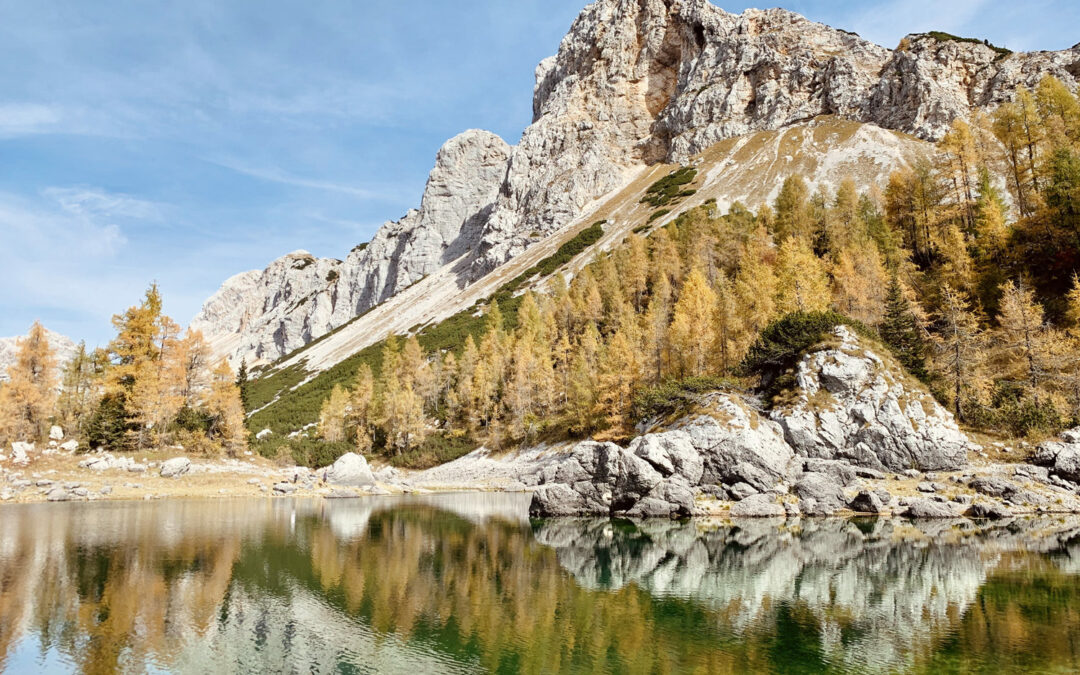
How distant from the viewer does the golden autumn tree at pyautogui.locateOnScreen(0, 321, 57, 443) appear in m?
50.4

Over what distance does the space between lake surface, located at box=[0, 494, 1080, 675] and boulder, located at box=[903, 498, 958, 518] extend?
168 centimetres

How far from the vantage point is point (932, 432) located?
3856 centimetres

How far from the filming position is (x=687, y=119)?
6201 inches

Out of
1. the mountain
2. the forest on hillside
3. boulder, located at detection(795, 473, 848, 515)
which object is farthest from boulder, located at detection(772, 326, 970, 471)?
the mountain

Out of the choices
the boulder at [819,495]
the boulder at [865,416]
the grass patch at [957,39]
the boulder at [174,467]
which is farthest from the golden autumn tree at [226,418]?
the grass patch at [957,39]

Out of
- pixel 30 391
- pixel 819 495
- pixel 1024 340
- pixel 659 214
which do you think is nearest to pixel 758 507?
pixel 819 495

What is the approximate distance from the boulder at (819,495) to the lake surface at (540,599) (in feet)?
14.1

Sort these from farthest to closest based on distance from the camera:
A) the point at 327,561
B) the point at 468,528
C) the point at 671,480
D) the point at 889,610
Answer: the point at 671,480 < the point at 468,528 < the point at 327,561 < the point at 889,610

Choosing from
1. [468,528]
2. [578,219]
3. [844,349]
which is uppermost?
[578,219]

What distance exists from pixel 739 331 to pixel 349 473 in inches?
1624

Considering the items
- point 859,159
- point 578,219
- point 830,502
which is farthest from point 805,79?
point 830,502

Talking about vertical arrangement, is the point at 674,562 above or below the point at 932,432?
below

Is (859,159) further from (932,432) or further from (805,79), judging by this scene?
(932,432)

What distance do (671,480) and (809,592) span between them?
20242mm
